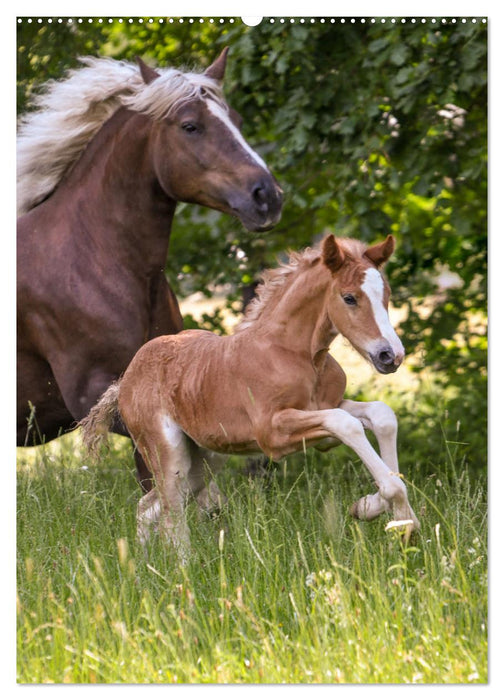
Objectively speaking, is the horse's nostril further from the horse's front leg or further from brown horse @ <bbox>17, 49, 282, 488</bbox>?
the horse's front leg

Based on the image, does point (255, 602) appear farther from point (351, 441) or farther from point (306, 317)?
point (306, 317)

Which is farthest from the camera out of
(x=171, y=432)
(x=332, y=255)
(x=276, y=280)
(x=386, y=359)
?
(x=171, y=432)

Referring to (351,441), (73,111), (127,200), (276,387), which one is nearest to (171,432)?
(276,387)

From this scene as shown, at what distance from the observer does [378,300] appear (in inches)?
122

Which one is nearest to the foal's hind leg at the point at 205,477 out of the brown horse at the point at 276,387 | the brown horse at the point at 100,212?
Result: the brown horse at the point at 276,387

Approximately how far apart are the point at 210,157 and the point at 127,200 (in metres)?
0.51

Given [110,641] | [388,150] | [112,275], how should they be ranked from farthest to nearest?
[388,150] → [112,275] → [110,641]

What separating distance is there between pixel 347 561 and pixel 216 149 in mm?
1518

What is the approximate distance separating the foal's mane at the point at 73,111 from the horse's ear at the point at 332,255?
1.13 meters

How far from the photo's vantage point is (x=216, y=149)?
391 cm

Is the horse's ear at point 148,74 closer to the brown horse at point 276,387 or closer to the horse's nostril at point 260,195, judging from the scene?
the horse's nostril at point 260,195

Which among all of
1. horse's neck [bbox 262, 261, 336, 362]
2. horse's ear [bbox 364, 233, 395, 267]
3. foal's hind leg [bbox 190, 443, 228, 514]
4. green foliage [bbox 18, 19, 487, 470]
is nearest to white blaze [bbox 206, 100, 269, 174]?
green foliage [bbox 18, 19, 487, 470]
